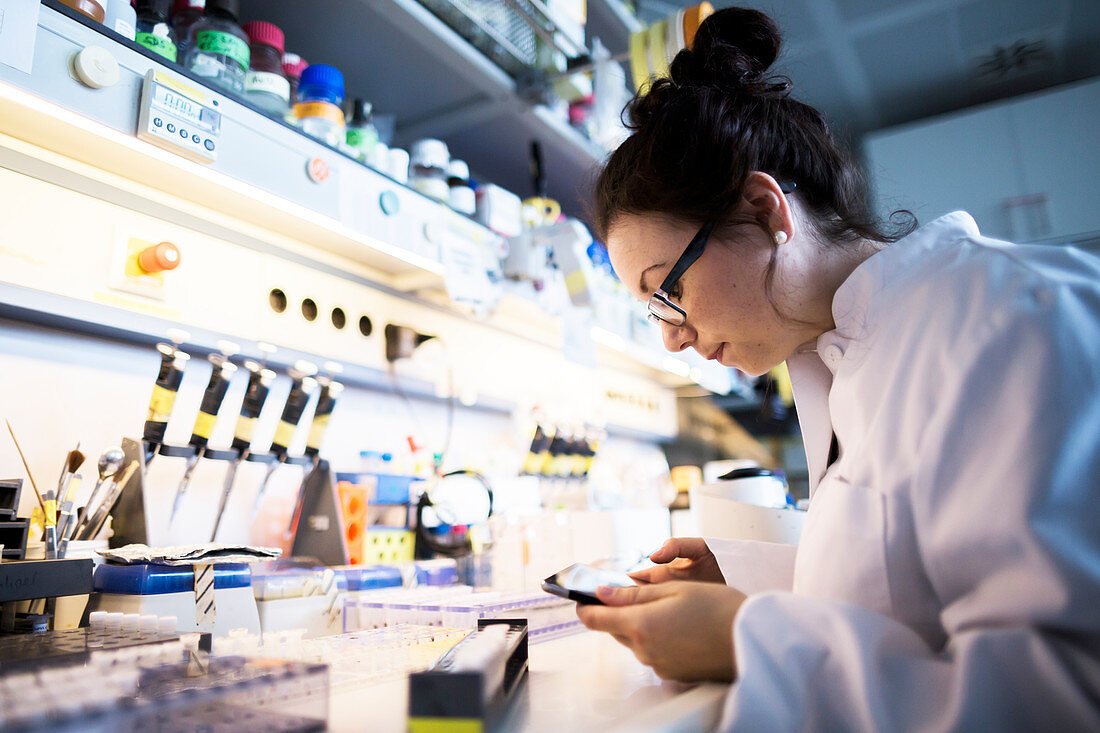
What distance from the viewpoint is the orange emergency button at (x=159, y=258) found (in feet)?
3.47

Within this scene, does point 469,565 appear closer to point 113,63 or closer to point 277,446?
point 277,446

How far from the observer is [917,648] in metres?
0.45

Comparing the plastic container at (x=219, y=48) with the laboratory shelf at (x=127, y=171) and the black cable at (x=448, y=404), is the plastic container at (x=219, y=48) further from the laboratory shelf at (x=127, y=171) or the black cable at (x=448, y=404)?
the black cable at (x=448, y=404)

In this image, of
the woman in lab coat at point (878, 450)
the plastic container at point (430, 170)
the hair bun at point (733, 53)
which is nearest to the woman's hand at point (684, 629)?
the woman in lab coat at point (878, 450)

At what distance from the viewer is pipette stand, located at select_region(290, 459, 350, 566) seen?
A: 4.08 ft

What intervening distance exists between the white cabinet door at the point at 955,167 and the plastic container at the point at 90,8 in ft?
8.03

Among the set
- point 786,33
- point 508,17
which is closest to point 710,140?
point 786,33

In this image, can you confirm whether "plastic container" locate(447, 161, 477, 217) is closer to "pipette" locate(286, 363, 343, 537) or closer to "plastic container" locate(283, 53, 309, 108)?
→ "plastic container" locate(283, 53, 309, 108)

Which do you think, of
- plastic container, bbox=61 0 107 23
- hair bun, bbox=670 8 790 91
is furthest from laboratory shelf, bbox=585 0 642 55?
plastic container, bbox=61 0 107 23

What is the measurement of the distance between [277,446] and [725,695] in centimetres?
99

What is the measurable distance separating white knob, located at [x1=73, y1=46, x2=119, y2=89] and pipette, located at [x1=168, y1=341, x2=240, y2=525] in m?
0.42

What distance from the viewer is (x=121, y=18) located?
36.4 inches

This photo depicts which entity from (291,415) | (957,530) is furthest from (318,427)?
(957,530)

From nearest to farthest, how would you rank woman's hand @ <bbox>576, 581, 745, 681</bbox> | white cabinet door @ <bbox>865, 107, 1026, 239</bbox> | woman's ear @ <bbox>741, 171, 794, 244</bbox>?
1. woman's hand @ <bbox>576, 581, 745, 681</bbox>
2. woman's ear @ <bbox>741, 171, 794, 244</bbox>
3. white cabinet door @ <bbox>865, 107, 1026, 239</bbox>
